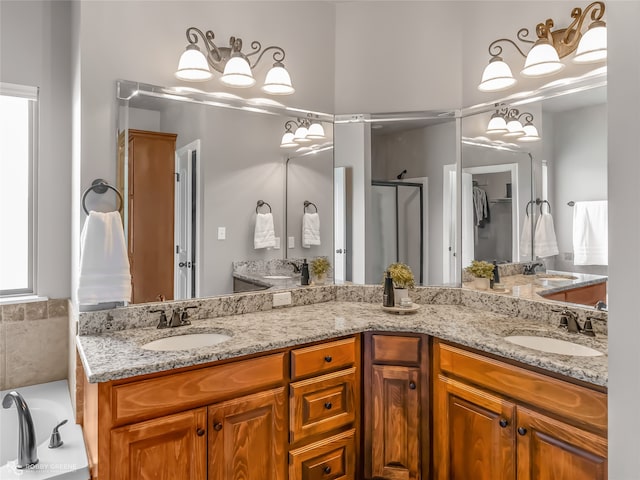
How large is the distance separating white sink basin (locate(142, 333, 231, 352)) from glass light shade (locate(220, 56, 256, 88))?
1.37m

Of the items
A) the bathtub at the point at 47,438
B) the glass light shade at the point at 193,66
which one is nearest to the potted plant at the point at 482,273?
the glass light shade at the point at 193,66

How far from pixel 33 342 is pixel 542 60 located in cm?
310

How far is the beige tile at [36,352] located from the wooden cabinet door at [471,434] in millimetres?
2117

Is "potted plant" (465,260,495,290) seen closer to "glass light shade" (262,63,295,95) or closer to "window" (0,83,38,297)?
"glass light shade" (262,63,295,95)

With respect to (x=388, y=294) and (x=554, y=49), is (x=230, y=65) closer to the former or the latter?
(x=388, y=294)

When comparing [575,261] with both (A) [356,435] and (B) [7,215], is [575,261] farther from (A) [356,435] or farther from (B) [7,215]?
(B) [7,215]

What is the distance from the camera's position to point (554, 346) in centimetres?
197

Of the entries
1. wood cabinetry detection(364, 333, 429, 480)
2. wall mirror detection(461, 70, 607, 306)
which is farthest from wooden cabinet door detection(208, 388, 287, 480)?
wall mirror detection(461, 70, 607, 306)

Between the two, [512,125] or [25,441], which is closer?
[25,441]

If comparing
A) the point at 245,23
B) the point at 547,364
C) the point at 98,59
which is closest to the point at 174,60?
the point at 98,59

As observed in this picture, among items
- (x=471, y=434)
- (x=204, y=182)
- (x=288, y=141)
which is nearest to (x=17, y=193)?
(x=204, y=182)

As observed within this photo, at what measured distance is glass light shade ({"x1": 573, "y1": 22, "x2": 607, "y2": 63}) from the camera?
1938mm

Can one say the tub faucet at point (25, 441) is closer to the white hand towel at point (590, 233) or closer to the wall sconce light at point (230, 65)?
the wall sconce light at point (230, 65)

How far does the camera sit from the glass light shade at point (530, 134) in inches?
92.0
